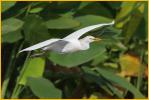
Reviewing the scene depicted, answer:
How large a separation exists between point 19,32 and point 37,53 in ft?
1.23

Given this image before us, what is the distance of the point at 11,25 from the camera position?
1212 millimetres

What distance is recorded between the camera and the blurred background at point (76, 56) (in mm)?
→ 1212

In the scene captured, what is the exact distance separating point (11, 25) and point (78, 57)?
0.50 feet

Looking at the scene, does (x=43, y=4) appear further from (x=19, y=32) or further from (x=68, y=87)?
(x=68, y=87)

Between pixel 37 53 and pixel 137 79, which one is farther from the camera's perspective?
pixel 137 79

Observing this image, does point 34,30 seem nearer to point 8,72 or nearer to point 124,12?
point 8,72

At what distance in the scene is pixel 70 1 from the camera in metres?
1.31

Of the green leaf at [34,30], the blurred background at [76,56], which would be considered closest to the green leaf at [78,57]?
the blurred background at [76,56]

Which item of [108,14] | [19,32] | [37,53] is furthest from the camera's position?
[108,14]

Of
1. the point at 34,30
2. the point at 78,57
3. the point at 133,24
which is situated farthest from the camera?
the point at 133,24

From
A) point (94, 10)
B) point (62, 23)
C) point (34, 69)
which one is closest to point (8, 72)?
point (34, 69)

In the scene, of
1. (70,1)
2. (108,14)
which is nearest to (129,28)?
(108,14)

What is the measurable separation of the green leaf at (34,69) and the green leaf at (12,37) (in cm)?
6

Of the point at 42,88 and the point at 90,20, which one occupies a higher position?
the point at 90,20
